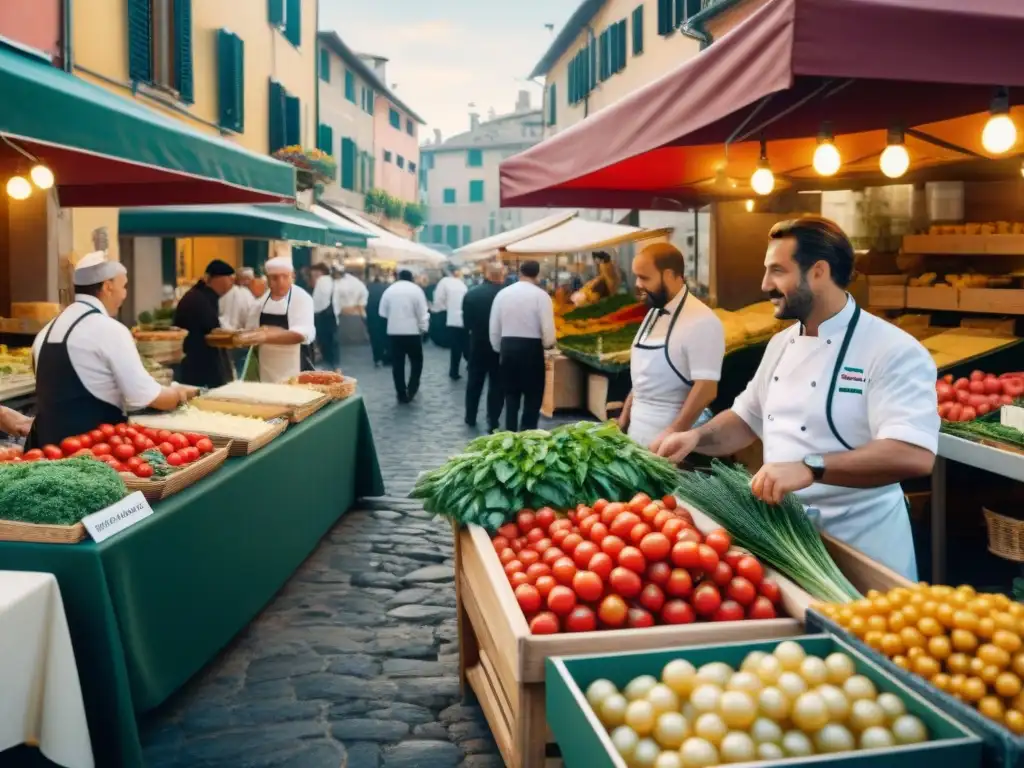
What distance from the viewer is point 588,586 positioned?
9.30 feet

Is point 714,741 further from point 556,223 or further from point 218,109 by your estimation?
point 556,223

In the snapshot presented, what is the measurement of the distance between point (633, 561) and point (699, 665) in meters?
0.59

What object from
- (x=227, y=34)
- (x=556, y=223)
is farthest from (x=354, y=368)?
(x=227, y=34)

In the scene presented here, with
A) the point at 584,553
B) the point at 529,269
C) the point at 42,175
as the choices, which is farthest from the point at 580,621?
the point at 529,269

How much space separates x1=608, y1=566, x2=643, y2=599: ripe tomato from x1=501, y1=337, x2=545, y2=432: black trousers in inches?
279

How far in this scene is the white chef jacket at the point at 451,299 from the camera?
17.8 m

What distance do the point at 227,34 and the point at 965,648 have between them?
15.3m

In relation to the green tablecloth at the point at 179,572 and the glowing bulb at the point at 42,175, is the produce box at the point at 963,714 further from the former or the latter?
the glowing bulb at the point at 42,175

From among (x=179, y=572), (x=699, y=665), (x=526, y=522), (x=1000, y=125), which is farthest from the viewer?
(x=179, y=572)

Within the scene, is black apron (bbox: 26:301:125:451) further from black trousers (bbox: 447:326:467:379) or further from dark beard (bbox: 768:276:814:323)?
black trousers (bbox: 447:326:467:379)

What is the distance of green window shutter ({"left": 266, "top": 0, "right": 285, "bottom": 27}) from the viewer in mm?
18556

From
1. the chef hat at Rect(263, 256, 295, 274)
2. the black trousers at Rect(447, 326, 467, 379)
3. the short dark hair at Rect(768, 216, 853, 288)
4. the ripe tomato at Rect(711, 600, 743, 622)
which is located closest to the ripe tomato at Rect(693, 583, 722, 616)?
the ripe tomato at Rect(711, 600, 743, 622)

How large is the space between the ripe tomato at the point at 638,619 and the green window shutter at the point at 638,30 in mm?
19113

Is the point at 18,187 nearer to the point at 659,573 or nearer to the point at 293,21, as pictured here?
the point at 659,573
